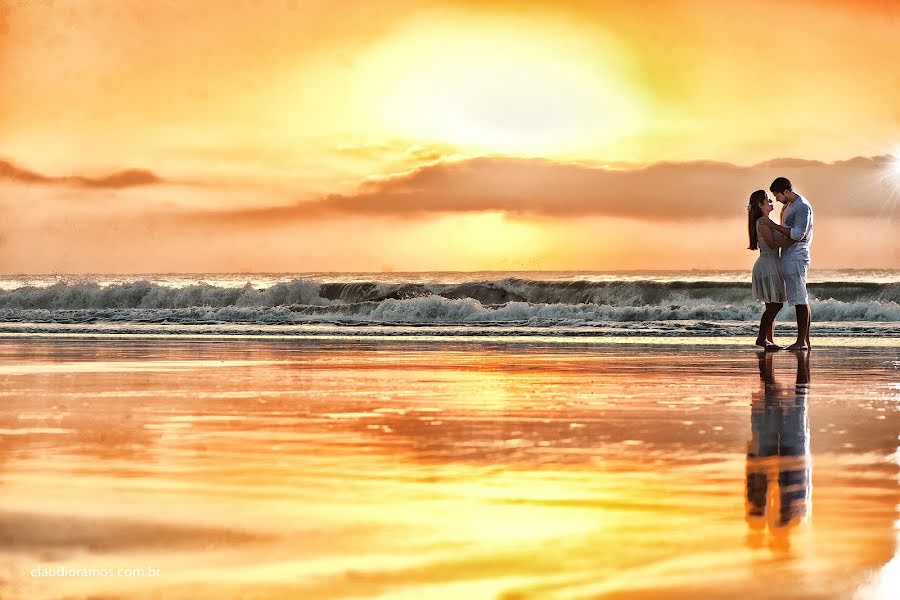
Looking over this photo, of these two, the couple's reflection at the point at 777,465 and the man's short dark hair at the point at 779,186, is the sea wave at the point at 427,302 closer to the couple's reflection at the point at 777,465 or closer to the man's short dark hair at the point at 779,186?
the man's short dark hair at the point at 779,186

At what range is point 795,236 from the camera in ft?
45.2

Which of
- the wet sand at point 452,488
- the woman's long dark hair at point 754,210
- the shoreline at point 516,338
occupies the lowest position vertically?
the wet sand at point 452,488

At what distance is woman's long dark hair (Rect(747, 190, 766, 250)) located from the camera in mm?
14031

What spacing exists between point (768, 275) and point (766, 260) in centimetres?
19

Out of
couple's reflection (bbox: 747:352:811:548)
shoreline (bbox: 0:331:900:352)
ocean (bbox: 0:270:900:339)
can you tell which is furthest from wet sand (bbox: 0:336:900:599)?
ocean (bbox: 0:270:900:339)

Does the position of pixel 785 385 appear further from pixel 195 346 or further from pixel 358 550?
pixel 195 346

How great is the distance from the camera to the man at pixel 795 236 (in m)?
13.7

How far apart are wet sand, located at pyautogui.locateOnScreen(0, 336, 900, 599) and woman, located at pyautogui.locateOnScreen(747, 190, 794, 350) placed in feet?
14.2

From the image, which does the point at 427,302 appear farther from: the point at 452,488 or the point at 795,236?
the point at 452,488

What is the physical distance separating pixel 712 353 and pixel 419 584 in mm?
10828

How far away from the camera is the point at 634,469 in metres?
5.14

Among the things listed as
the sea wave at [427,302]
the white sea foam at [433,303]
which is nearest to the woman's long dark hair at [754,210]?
the white sea foam at [433,303]

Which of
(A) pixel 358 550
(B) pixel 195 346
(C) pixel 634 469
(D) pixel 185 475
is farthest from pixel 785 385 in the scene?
(B) pixel 195 346

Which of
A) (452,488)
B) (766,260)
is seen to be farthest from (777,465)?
(766,260)
